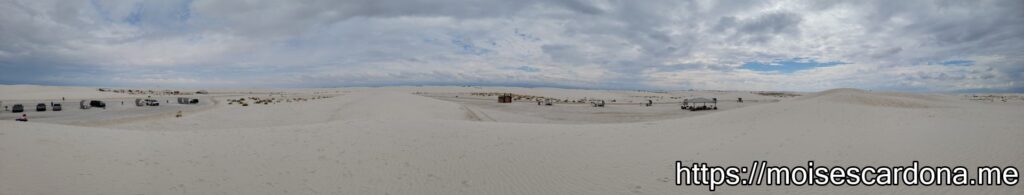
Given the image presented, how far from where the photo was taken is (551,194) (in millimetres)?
8258

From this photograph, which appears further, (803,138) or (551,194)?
(803,138)

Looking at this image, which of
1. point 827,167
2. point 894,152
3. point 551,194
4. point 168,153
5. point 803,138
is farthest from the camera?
point 803,138

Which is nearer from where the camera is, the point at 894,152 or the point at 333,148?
the point at 894,152

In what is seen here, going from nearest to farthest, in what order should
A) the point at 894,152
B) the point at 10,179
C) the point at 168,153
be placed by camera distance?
1. the point at 10,179
2. the point at 894,152
3. the point at 168,153

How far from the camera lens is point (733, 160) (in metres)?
10.5

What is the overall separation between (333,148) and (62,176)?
17.4ft

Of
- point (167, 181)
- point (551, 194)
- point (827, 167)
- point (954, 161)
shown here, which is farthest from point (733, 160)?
point (167, 181)

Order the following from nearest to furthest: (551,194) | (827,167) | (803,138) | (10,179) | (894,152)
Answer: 1. (10,179)
2. (551,194)
3. (827,167)
4. (894,152)
5. (803,138)

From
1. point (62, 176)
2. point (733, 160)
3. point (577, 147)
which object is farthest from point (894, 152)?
point (62, 176)

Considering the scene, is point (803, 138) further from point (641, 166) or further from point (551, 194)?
point (551, 194)

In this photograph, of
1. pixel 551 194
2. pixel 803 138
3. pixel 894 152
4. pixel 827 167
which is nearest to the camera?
pixel 551 194

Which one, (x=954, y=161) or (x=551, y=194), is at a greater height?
(x=954, y=161)

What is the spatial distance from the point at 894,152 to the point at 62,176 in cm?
1651

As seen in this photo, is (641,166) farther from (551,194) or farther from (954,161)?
(954,161)
